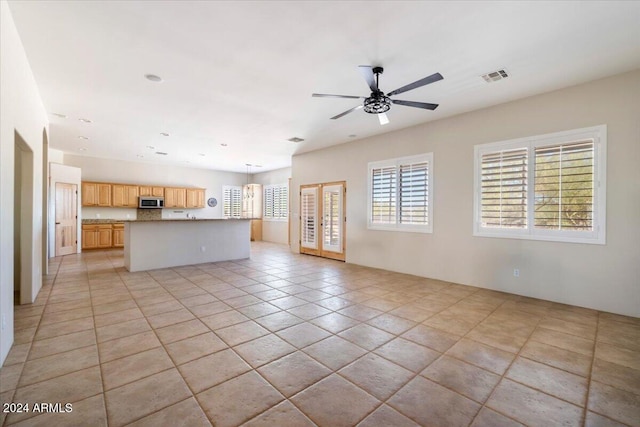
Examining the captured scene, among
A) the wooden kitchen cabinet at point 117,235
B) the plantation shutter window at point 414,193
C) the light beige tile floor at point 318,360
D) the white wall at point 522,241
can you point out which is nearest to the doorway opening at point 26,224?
the light beige tile floor at point 318,360

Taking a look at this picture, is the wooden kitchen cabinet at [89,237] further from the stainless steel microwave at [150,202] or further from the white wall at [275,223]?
the white wall at [275,223]

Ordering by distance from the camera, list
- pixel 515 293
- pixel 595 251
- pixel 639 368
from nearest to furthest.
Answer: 1. pixel 639 368
2. pixel 595 251
3. pixel 515 293

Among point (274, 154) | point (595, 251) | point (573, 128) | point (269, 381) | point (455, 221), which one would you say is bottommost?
point (269, 381)

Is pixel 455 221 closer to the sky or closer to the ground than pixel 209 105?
closer to the ground

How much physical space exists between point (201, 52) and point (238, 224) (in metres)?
4.89

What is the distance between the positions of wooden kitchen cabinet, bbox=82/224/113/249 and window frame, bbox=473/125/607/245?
33.8ft

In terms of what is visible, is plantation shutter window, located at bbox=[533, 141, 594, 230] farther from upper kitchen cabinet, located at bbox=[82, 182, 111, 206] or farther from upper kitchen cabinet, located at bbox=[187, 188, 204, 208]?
upper kitchen cabinet, located at bbox=[82, 182, 111, 206]

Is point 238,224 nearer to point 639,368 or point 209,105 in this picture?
point 209,105

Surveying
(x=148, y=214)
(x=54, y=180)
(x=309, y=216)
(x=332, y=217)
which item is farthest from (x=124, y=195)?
(x=332, y=217)

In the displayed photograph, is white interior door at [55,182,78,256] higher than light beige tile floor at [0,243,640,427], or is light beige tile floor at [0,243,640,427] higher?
white interior door at [55,182,78,256]

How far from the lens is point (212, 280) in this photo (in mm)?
5152

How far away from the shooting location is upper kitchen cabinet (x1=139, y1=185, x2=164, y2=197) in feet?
31.6

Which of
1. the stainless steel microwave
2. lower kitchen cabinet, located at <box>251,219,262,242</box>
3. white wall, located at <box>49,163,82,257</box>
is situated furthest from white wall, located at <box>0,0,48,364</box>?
lower kitchen cabinet, located at <box>251,219,262,242</box>

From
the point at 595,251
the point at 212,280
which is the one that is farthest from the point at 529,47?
the point at 212,280
